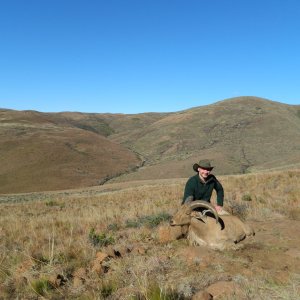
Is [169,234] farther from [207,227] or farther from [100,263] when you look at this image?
[100,263]

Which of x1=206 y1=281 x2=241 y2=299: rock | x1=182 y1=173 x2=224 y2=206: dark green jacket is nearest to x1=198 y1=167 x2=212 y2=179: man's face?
x1=182 y1=173 x2=224 y2=206: dark green jacket

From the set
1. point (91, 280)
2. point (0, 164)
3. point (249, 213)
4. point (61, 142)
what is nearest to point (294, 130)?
point (61, 142)

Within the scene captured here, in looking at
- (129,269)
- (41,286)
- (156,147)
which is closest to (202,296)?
(129,269)

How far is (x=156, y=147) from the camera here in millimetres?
95688

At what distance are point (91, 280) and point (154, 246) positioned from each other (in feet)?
6.54

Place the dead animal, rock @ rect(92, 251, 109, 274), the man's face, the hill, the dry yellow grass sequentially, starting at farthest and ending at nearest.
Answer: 1. the hill
2. the man's face
3. the dead animal
4. rock @ rect(92, 251, 109, 274)
5. the dry yellow grass

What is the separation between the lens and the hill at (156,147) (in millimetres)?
66125

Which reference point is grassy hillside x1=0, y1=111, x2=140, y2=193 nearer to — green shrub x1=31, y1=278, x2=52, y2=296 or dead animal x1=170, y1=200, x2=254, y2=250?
dead animal x1=170, y1=200, x2=254, y2=250

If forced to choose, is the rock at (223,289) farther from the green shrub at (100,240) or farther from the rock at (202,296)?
the green shrub at (100,240)

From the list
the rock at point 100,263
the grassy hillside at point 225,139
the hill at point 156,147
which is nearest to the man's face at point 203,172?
the rock at point 100,263

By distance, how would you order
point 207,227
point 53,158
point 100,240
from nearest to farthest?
point 207,227 < point 100,240 < point 53,158

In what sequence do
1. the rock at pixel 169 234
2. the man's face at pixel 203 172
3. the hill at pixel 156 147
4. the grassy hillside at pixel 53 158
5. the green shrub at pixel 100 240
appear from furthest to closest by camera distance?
1. the grassy hillside at pixel 53 158
2. the hill at pixel 156 147
3. the man's face at pixel 203 172
4. the green shrub at pixel 100 240
5. the rock at pixel 169 234

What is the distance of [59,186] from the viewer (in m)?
64.0

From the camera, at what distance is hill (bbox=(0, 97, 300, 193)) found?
217ft
